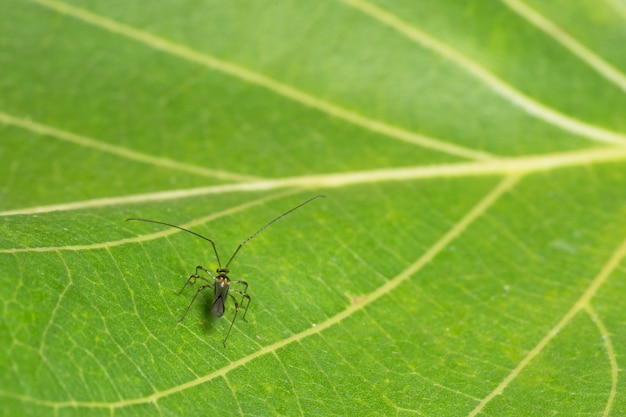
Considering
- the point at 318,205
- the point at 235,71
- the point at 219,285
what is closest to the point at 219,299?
the point at 219,285

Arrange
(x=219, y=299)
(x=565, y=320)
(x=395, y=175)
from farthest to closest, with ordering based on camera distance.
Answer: (x=395, y=175), (x=565, y=320), (x=219, y=299)

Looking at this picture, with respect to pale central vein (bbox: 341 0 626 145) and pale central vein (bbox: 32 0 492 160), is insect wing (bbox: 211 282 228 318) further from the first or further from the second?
pale central vein (bbox: 341 0 626 145)

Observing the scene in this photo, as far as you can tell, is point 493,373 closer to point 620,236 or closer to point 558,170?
point 620,236

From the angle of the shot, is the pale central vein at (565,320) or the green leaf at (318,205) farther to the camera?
the pale central vein at (565,320)

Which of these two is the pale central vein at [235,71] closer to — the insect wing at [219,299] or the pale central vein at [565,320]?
the pale central vein at [565,320]

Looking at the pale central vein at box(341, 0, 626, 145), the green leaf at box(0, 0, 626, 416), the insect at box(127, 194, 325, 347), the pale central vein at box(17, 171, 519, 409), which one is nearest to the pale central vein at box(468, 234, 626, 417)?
the green leaf at box(0, 0, 626, 416)

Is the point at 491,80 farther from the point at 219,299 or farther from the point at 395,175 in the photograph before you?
the point at 219,299

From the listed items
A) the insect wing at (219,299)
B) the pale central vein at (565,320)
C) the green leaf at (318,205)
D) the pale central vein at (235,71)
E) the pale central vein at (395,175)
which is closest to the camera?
the green leaf at (318,205)

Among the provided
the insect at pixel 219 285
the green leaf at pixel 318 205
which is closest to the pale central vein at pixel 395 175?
the green leaf at pixel 318 205
